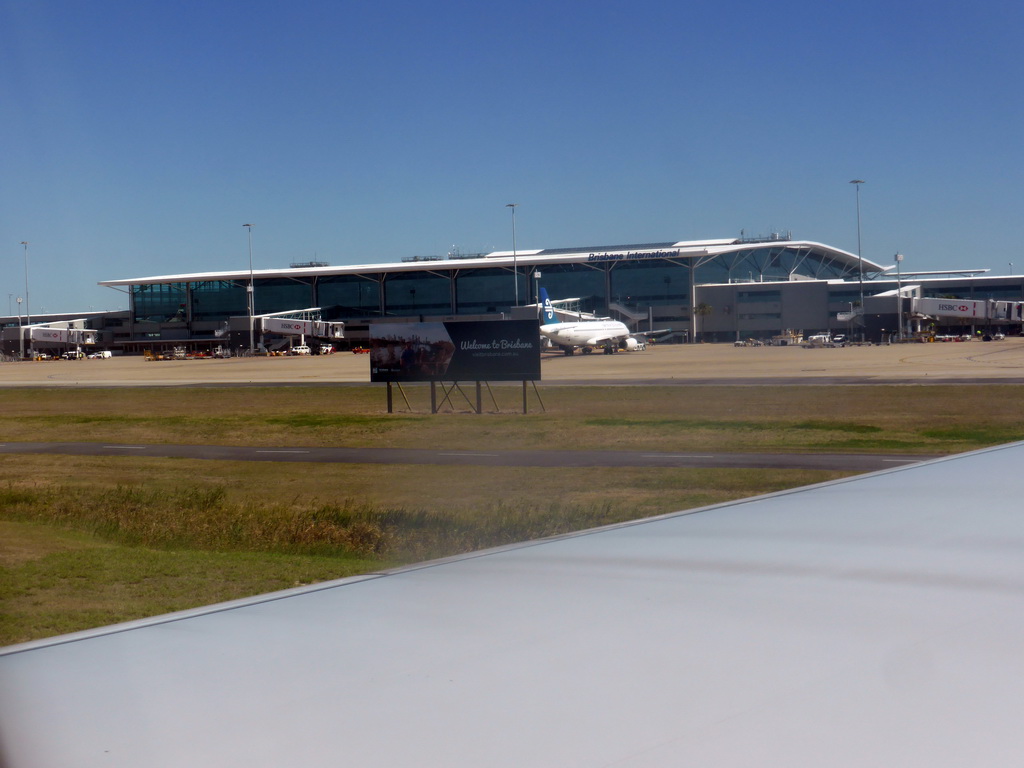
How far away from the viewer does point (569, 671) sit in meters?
3.12

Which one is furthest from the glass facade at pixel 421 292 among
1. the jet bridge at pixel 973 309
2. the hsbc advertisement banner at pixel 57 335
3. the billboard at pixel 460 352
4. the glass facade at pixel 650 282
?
the hsbc advertisement banner at pixel 57 335

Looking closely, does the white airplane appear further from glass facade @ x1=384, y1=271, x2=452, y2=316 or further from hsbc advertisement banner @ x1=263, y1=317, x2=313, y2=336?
hsbc advertisement banner @ x1=263, y1=317, x2=313, y2=336

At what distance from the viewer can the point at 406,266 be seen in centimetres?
9219

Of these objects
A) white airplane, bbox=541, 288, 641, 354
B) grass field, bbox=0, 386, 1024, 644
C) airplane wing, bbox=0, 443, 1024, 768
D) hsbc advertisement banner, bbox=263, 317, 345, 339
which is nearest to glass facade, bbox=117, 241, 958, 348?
hsbc advertisement banner, bbox=263, 317, 345, 339

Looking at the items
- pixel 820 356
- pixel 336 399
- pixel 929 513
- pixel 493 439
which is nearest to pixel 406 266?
pixel 820 356

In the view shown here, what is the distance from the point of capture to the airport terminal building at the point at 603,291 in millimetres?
93812

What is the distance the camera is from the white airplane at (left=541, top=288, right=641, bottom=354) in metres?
82.0

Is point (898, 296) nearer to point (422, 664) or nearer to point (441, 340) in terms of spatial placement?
point (441, 340)

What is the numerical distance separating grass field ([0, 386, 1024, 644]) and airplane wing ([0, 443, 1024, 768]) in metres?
7.15

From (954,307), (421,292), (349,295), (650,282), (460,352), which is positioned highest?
(650,282)

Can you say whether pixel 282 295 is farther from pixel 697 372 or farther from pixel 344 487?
pixel 344 487

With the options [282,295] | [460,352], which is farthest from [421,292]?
[460,352]

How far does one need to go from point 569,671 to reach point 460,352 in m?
33.8

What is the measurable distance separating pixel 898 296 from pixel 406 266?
53093 mm
